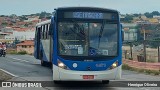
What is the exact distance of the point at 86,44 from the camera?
47.7ft

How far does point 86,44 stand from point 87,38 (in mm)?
230

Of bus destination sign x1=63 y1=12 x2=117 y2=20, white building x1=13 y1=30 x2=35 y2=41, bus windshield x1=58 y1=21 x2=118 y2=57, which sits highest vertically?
bus destination sign x1=63 y1=12 x2=117 y2=20

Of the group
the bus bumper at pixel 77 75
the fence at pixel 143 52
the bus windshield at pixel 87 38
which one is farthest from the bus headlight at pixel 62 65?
the fence at pixel 143 52

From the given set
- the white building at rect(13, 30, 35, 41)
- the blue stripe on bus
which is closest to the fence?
the blue stripe on bus

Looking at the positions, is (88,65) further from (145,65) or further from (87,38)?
(145,65)

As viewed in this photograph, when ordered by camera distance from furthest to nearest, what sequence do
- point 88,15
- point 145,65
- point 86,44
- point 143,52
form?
point 143,52
point 145,65
point 88,15
point 86,44

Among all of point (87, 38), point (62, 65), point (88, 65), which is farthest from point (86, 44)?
point (62, 65)

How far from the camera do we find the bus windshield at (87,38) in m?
14.5

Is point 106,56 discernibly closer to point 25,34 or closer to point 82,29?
point 82,29

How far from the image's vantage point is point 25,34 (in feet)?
479

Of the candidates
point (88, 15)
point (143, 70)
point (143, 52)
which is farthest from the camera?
point (143, 52)

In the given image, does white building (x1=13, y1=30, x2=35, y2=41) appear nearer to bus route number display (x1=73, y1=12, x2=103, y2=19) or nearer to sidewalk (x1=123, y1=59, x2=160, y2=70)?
sidewalk (x1=123, y1=59, x2=160, y2=70)

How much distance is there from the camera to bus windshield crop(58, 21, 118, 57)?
14.5m

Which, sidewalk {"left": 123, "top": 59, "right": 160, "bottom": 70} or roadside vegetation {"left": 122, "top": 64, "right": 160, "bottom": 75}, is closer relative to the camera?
roadside vegetation {"left": 122, "top": 64, "right": 160, "bottom": 75}
